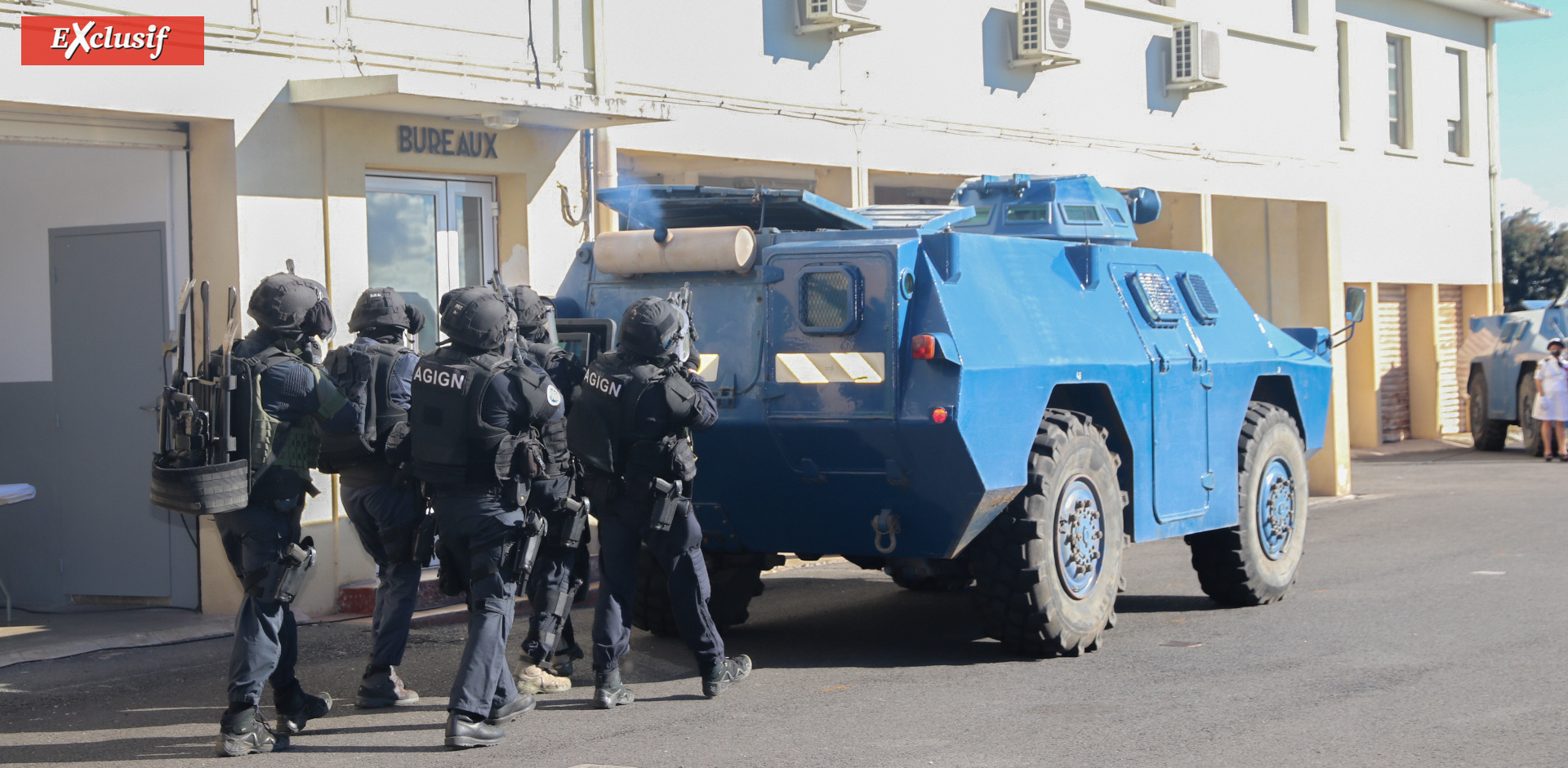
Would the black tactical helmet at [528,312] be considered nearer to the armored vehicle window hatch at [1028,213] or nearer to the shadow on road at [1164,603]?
the armored vehicle window hatch at [1028,213]

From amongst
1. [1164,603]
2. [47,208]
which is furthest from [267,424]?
[1164,603]

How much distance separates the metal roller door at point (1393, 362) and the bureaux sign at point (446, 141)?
16135mm

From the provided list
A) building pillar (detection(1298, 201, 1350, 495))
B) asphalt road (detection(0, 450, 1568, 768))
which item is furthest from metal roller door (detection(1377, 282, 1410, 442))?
asphalt road (detection(0, 450, 1568, 768))

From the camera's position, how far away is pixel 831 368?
7.35 m

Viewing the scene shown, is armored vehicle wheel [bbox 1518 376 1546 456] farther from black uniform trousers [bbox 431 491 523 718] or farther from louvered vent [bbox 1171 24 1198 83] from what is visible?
black uniform trousers [bbox 431 491 523 718]

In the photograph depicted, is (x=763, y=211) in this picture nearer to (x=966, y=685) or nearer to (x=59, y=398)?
(x=966, y=685)

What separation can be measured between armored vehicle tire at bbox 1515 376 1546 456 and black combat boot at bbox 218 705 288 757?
1873 centimetres

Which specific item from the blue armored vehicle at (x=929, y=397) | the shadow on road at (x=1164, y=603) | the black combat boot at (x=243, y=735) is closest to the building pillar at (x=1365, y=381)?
the shadow on road at (x=1164, y=603)

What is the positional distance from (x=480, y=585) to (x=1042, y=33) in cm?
969

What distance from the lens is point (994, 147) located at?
14336 millimetres

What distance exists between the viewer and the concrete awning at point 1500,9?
24141 mm

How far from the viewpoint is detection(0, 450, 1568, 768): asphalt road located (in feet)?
19.2

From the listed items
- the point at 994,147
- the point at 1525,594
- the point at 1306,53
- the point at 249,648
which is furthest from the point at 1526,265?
the point at 249,648

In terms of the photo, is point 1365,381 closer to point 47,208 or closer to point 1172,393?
point 1172,393
